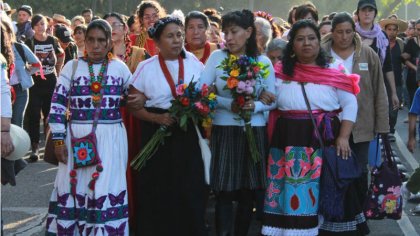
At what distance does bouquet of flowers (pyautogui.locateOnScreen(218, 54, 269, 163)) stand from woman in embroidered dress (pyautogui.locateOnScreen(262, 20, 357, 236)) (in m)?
0.35

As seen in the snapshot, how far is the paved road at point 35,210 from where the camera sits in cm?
779

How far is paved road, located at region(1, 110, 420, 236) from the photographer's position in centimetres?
779

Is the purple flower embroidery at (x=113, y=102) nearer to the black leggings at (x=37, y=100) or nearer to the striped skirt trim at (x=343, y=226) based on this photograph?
the striped skirt trim at (x=343, y=226)

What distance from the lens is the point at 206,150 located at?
6.50 metres

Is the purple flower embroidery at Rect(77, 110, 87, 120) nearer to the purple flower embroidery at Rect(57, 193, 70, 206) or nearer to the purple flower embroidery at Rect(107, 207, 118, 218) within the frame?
the purple flower embroidery at Rect(57, 193, 70, 206)

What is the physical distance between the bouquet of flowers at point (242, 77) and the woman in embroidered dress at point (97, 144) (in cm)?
87

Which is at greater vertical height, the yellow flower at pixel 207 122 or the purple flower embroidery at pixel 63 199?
the yellow flower at pixel 207 122

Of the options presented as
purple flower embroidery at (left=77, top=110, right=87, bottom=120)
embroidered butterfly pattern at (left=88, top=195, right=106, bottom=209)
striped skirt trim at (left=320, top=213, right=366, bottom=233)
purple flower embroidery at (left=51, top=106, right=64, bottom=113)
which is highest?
purple flower embroidery at (left=51, top=106, right=64, bottom=113)

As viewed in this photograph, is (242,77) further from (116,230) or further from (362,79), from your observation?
(362,79)

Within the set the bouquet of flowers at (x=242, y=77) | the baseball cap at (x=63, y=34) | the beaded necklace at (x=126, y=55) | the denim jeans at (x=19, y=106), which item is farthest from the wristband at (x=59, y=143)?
the baseball cap at (x=63, y=34)

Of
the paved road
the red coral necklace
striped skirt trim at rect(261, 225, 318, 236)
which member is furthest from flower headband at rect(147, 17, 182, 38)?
the paved road

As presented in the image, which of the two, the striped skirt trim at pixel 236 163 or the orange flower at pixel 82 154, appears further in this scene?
the striped skirt trim at pixel 236 163

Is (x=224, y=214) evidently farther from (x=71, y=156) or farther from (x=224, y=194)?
(x=71, y=156)

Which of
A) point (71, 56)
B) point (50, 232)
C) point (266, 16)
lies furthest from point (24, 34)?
point (50, 232)
